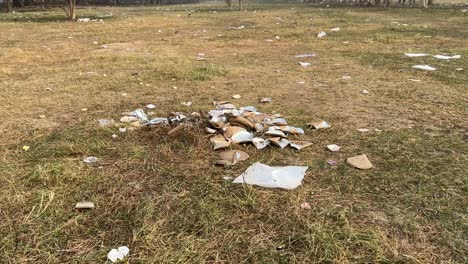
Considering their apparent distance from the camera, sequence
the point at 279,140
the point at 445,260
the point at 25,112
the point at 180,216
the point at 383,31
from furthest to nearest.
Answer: the point at 383,31 < the point at 25,112 < the point at 279,140 < the point at 180,216 < the point at 445,260

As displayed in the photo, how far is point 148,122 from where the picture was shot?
375cm

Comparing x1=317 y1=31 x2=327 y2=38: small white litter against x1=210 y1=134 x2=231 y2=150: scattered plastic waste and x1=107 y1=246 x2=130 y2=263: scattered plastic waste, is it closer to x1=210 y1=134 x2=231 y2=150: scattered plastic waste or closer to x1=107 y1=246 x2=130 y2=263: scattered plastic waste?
x1=210 y1=134 x2=231 y2=150: scattered plastic waste

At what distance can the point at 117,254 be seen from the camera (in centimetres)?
Answer: 202

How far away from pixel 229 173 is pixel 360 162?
0.97 m

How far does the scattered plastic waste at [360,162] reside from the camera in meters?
2.87

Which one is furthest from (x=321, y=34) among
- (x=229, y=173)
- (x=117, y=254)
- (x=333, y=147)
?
(x=117, y=254)

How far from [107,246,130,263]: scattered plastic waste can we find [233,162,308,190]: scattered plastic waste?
2.93ft

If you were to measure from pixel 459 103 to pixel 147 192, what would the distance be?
3.49 meters

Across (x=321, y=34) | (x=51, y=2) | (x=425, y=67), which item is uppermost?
(x=51, y=2)

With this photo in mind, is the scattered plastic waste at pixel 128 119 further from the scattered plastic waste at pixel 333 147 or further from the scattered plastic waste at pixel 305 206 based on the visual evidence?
the scattered plastic waste at pixel 305 206

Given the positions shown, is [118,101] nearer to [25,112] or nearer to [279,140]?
[25,112]

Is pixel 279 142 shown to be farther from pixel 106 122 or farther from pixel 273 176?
pixel 106 122

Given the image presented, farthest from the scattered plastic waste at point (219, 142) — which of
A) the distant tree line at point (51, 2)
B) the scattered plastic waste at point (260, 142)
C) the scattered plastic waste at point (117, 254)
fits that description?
the distant tree line at point (51, 2)

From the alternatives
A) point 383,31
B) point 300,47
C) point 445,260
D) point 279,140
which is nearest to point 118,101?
point 279,140
